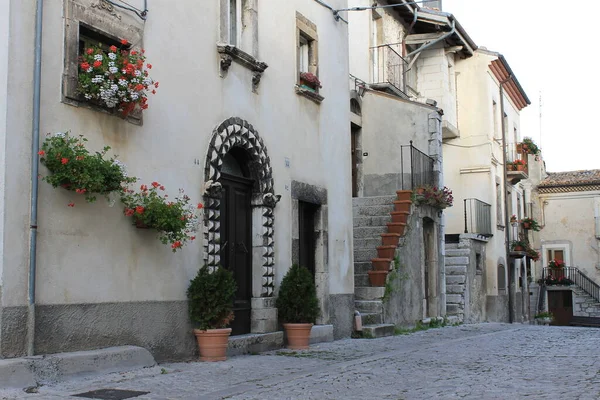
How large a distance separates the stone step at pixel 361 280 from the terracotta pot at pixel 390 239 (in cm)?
86

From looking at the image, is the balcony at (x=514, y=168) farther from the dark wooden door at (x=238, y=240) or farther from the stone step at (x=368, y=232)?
the dark wooden door at (x=238, y=240)

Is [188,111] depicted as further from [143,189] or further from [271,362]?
[271,362]

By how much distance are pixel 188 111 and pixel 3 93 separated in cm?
298

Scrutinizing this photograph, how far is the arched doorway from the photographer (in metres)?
10.6

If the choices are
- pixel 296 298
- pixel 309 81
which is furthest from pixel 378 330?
pixel 309 81

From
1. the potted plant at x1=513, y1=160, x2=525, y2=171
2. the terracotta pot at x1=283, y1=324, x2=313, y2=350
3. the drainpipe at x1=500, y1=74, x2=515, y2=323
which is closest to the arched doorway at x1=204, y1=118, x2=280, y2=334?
the terracotta pot at x1=283, y1=324, x2=313, y2=350

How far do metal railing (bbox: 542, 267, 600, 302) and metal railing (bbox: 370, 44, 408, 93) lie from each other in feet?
66.4

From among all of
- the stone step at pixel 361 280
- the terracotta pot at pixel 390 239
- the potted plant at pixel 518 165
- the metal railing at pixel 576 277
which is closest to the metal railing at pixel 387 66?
the terracotta pot at pixel 390 239

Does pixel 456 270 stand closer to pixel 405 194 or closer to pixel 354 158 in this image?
pixel 354 158

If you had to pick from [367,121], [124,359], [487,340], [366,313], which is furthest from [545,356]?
[367,121]

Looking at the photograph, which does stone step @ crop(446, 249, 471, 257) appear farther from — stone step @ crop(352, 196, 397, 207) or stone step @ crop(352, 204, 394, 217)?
stone step @ crop(352, 204, 394, 217)

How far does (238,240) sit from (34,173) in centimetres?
416

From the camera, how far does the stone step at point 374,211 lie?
16.9 metres

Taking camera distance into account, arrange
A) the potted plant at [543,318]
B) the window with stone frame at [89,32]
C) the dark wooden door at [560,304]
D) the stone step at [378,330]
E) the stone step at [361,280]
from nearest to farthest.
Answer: the window with stone frame at [89,32] → the stone step at [378,330] → the stone step at [361,280] → the potted plant at [543,318] → the dark wooden door at [560,304]
